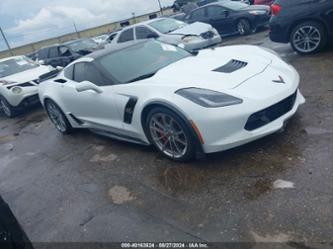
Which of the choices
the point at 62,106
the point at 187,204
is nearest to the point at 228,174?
the point at 187,204

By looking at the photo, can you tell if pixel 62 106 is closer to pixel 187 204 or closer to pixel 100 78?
pixel 100 78

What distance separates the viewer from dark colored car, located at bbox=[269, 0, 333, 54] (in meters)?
6.05

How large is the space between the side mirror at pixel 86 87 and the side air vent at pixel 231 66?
1.52m

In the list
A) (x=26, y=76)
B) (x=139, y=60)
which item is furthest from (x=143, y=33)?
(x=139, y=60)

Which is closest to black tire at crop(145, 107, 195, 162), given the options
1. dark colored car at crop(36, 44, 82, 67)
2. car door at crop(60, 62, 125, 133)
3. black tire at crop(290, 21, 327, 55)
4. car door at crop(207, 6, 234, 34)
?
car door at crop(60, 62, 125, 133)

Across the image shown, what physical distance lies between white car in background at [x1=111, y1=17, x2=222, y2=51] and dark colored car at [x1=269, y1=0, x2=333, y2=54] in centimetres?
270

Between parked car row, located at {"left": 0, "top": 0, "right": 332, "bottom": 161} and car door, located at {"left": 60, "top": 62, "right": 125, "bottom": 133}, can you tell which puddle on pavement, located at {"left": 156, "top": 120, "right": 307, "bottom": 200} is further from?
car door, located at {"left": 60, "top": 62, "right": 125, "bottom": 133}

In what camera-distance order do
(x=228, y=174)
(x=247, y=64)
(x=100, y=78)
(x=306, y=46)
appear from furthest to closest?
(x=306, y=46)
(x=100, y=78)
(x=247, y=64)
(x=228, y=174)

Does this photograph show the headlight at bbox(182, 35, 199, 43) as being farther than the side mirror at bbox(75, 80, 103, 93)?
Yes

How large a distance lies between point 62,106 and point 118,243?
313cm

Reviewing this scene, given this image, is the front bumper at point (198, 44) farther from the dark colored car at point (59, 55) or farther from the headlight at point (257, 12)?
the dark colored car at point (59, 55)

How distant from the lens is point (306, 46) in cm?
657

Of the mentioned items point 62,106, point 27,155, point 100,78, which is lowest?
point 27,155

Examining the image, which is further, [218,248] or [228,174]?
[228,174]
